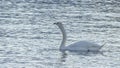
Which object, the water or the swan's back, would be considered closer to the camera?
the water

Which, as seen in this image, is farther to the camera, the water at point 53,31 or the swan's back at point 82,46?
the swan's back at point 82,46

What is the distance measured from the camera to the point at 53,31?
92.4 ft

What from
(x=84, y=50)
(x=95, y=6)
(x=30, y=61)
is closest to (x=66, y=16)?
(x=95, y=6)

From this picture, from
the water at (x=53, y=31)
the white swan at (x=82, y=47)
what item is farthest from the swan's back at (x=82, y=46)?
the water at (x=53, y=31)

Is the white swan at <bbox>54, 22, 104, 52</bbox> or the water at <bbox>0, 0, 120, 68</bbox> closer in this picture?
the water at <bbox>0, 0, 120, 68</bbox>

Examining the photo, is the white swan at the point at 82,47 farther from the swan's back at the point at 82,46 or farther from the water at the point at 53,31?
the water at the point at 53,31

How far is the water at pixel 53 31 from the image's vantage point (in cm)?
2198

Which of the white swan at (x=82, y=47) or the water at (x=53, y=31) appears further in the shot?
the white swan at (x=82, y=47)

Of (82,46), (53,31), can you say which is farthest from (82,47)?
(53,31)

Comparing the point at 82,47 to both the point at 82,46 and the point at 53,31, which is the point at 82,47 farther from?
the point at 53,31

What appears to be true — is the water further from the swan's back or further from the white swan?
the swan's back

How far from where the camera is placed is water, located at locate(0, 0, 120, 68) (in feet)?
72.1

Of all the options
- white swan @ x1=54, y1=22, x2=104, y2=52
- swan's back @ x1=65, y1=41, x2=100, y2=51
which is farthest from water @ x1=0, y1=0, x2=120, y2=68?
swan's back @ x1=65, y1=41, x2=100, y2=51

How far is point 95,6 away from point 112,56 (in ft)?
51.4
